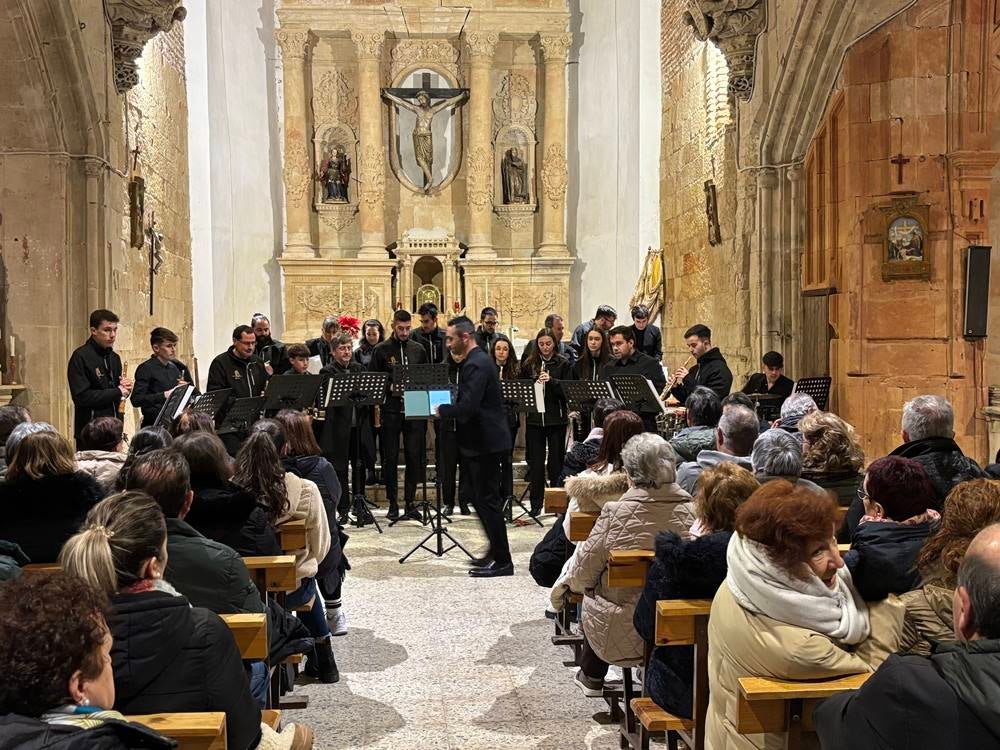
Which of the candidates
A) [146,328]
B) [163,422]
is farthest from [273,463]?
[146,328]

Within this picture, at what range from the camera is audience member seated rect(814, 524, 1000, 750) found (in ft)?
6.27

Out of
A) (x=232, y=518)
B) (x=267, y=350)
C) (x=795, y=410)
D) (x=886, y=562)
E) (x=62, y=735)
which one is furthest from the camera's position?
(x=267, y=350)

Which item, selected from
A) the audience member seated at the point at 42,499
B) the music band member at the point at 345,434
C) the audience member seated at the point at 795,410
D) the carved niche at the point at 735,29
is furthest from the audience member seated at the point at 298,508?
the carved niche at the point at 735,29

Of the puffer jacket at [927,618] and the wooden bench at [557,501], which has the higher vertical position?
the puffer jacket at [927,618]

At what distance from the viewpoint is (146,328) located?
12.1 m

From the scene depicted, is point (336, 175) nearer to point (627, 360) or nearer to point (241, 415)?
point (627, 360)

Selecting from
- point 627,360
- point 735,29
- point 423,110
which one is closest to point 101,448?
point 627,360

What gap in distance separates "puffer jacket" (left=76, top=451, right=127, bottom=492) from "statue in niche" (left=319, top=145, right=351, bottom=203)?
12536mm

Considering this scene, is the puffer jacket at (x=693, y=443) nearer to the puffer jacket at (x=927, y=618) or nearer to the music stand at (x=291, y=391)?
the puffer jacket at (x=927, y=618)

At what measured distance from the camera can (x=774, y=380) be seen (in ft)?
29.4

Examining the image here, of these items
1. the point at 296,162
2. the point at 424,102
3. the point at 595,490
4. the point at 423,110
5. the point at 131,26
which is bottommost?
the point at 595,490

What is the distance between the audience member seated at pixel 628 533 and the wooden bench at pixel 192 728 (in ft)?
6.95

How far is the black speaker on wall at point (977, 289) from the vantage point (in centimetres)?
827

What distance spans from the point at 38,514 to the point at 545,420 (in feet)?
18.8
